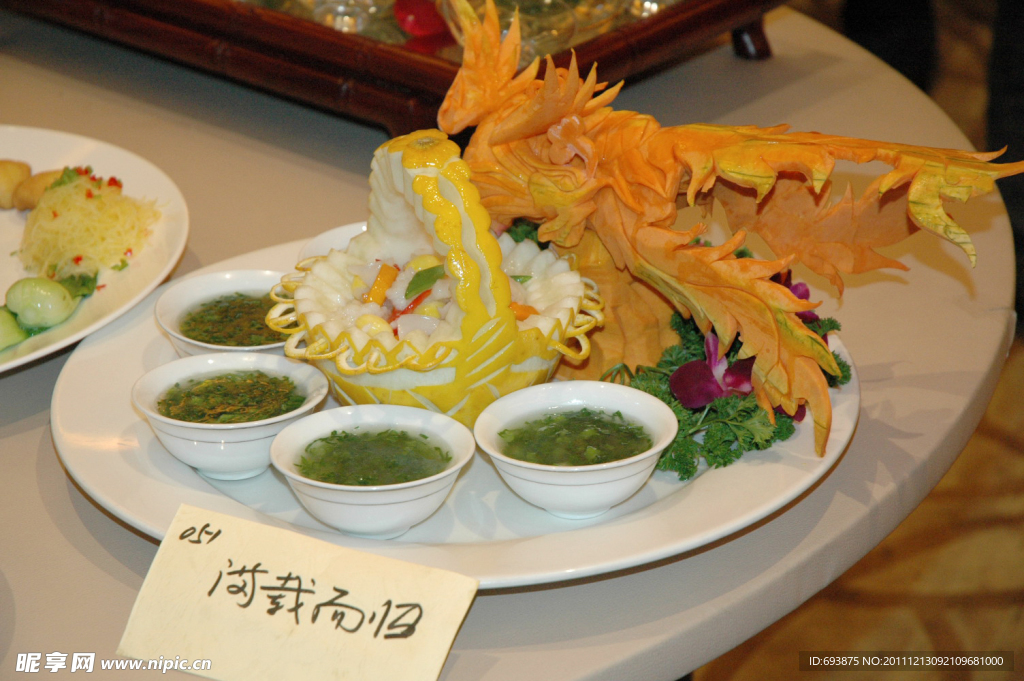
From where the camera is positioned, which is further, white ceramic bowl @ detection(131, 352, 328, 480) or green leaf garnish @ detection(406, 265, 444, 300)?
green leaf garnish @ detection(406, 265, 444, 300)

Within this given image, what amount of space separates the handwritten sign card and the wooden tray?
2.88 feet

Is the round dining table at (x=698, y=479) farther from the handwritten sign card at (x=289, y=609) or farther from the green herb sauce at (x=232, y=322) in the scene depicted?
the green herb sauce at (x=232, y=322)

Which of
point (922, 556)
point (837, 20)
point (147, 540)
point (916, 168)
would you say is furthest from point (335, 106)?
point (837, 20)

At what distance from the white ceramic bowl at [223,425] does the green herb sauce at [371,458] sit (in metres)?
0.06

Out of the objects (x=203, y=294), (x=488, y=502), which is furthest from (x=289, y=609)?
(x=203, y=294)

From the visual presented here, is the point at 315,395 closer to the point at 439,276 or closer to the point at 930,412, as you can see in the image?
the point at 439,276

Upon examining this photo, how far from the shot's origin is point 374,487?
84 cm

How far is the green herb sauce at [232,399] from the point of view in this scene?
991 millimetres

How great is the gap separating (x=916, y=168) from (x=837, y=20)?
3639mm

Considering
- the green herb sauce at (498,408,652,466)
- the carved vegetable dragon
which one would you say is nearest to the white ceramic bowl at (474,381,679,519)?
the green herb sauce at (498,408,652,466)

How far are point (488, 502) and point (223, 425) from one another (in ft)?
0.93

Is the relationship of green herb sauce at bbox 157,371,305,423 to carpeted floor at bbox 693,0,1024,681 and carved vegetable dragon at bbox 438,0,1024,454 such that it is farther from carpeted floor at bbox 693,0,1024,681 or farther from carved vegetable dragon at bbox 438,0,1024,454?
carpeted floor at bbox 693,0,1024,681

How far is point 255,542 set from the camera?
33.5 inches

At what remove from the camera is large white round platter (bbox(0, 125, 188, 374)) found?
1.24 m
